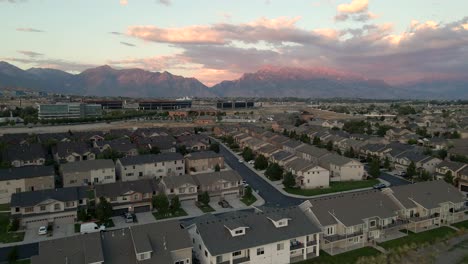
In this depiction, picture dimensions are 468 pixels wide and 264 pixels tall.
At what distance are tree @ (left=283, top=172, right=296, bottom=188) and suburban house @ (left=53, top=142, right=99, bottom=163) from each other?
1428 inches

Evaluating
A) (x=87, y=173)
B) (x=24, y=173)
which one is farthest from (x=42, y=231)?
(x=87, y=173)

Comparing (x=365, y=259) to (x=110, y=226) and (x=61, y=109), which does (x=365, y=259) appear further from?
(x=61, y=109)

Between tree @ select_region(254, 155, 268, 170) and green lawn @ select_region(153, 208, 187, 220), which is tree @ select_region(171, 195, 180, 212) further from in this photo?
tree @ select_region(254, 155, 268, 170)

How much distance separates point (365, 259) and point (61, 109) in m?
140

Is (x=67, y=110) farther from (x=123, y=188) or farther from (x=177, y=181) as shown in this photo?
(x=177, y=181)

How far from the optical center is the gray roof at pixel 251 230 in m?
27.1

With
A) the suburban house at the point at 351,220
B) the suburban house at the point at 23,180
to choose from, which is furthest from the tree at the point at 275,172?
the suburban house at the point at 23,180

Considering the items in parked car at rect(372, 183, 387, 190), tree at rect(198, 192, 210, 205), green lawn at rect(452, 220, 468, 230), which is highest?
tree at rect(198, 192, 210, 205)

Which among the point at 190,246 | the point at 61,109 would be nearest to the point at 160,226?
the point at 190,246

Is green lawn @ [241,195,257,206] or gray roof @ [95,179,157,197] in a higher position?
gray roof @ [95,179,157,197]

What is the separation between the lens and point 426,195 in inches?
1519

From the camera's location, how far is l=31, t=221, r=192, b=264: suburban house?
23891 mm

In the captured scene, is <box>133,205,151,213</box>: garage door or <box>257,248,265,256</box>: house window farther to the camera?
<box>133,205,151,213</box>: garage door

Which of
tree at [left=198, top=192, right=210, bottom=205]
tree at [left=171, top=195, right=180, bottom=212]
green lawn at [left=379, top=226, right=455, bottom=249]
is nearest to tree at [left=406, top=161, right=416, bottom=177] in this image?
green lawn at [left=379, top=226, right=455, bottom=249]
